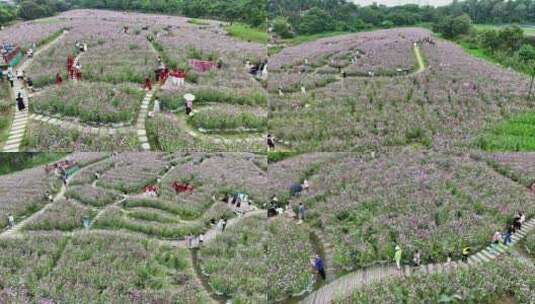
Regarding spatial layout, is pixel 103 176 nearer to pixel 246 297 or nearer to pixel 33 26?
pixel 33 26

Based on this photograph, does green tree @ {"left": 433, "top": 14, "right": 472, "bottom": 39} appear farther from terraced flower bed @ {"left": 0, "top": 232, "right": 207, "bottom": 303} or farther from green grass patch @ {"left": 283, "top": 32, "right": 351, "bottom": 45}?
terraced flower bed @ {"left": 0, "top": 232, "right": 207, "bottom": 303}

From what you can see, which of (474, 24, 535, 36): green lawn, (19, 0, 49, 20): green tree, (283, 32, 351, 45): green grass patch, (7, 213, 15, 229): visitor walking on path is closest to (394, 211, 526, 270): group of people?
(283, 32, 351, 45): green grass patch

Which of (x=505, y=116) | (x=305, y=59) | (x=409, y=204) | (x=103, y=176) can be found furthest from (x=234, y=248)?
(x=505, y=116)

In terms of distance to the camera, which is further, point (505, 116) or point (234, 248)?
point (505, 116)

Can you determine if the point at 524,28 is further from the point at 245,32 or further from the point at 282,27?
the point at 245,32

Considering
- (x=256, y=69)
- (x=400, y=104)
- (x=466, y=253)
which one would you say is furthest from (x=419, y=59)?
(x=256, y=69)

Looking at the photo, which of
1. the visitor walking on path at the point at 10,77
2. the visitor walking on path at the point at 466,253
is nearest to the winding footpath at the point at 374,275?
the visitor walking on path at the point at 466,253

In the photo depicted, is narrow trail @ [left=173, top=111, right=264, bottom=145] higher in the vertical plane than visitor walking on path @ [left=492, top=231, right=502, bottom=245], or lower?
higher
